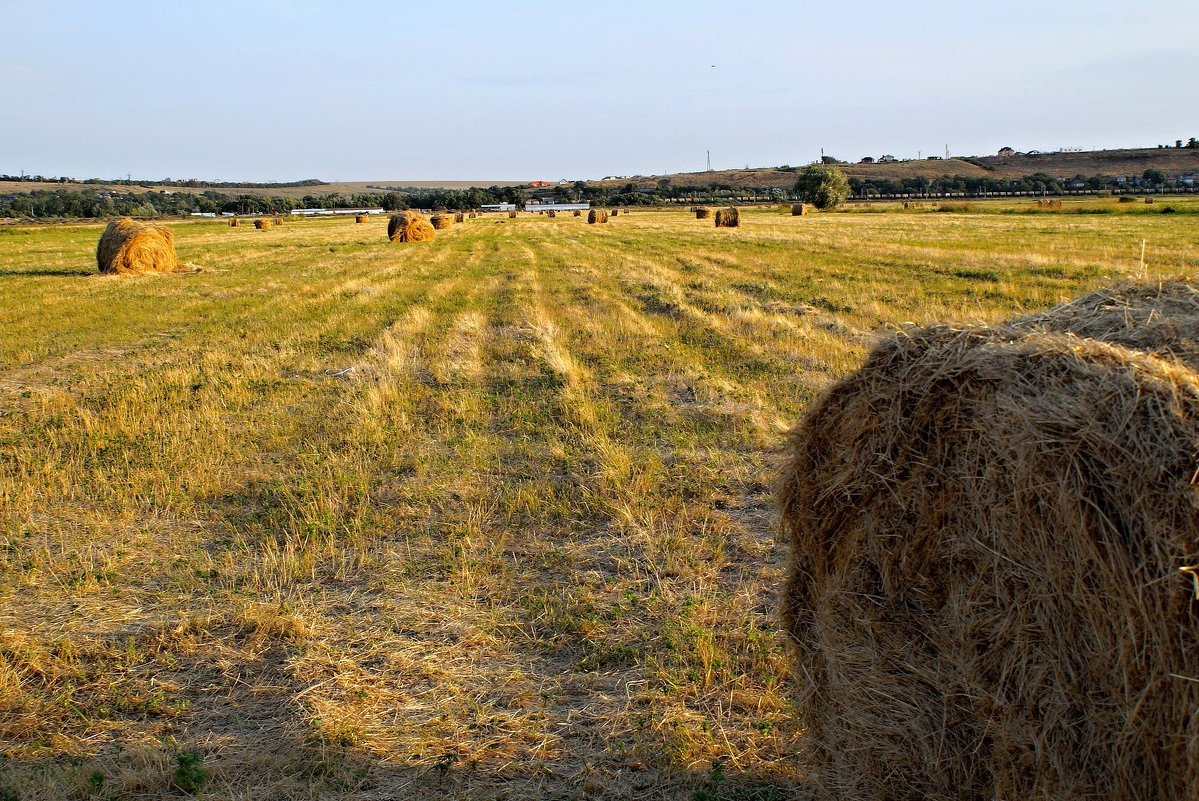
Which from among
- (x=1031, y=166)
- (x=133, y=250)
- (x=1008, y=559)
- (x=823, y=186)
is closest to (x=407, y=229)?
(x=133, y=250)

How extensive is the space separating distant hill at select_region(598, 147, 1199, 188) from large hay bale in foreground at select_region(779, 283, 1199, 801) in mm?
130596

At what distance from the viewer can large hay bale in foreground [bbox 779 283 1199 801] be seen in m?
2.47

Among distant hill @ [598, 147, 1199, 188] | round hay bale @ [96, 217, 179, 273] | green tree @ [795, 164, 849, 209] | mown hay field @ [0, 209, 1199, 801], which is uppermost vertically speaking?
distant hill @ [598, 147, 1199, 188]

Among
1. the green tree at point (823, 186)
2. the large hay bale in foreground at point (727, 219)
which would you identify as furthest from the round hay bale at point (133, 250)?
the green tree at point (823, 186)

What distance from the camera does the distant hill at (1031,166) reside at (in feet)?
397

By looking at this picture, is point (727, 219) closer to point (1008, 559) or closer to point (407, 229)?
point (407, 229)

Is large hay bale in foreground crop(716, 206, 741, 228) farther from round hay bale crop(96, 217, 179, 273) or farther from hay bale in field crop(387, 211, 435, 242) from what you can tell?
round hay bale crop(96, 217, 179, 273)

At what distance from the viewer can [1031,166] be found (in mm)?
136000

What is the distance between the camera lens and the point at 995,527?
9.91 feet

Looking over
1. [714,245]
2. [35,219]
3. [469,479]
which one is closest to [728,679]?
[469,479]

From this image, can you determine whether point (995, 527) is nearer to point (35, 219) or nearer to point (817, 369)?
point (817, 369)

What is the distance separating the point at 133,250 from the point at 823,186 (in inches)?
2674

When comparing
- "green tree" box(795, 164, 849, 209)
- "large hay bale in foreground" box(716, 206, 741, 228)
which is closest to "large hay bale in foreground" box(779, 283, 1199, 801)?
"large hay bale in foreground" box(716, 206, 741, 228)

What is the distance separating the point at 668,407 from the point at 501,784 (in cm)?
Answer: 642
